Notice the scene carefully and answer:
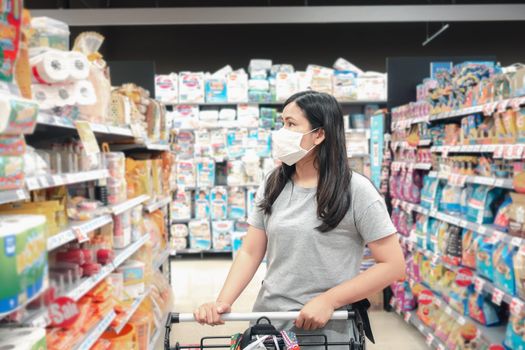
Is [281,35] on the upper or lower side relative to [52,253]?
upper

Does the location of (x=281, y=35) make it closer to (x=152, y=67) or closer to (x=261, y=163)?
(x=261, y=163)

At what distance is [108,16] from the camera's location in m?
8.10

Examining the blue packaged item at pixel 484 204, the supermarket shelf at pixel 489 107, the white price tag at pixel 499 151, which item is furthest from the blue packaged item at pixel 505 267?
the supermarket shelf at pixel 489 107

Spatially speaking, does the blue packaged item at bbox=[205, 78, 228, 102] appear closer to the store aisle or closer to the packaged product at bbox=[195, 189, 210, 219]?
the packaged product at bbox=[195, 189, 210, 219]

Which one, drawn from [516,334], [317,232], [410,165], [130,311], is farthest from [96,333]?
[410,165]

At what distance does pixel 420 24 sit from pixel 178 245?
6589mm

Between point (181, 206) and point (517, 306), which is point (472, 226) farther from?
point (181, 206)

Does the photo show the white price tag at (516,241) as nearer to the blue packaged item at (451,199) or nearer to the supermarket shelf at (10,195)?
the blue packaged item at (451,199)

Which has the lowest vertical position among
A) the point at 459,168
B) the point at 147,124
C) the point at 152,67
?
the point at 459,168

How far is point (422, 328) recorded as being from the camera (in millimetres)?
4285

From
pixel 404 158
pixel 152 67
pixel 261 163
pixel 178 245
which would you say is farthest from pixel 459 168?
pixel 178 245

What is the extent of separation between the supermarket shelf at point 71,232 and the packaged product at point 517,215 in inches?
91.1

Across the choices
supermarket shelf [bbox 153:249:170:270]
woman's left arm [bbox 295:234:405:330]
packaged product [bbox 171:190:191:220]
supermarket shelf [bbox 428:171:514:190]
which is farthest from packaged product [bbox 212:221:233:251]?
woman's left arm [bbox 295:234:405:330]

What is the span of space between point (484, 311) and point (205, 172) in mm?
4969
